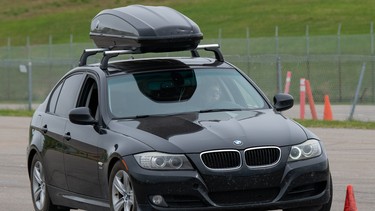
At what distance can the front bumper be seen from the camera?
30.8 feet

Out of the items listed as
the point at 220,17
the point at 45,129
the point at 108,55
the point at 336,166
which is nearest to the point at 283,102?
the point at 108,55

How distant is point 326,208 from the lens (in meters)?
10.0

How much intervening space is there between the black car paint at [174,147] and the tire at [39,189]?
0.47m

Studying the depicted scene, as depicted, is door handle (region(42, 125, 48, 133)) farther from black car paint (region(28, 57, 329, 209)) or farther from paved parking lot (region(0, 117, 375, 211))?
paved parking lot (region(0, 117, 375, 211))

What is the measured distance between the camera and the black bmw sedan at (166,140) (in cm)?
947

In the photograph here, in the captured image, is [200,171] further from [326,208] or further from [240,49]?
[240,49]

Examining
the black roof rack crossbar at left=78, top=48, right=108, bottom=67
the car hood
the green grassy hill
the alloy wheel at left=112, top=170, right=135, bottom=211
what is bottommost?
the green grassy hill

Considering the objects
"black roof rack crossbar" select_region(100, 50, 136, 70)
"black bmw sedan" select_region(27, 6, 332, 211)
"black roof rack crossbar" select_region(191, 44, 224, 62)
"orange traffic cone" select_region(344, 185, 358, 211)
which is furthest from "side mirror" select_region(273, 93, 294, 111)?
"black roof rack crossbar" select_region(100, 50, 136, 70)

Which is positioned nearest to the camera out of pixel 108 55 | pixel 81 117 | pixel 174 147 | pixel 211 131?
pixel 174 147

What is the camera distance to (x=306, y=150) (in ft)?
32.1

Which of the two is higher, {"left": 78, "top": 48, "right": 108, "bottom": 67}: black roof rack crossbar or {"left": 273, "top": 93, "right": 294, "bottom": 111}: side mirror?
{"left": 78, "top": 48, "right": 108, "bottom": 67}: black roof rack crossbar

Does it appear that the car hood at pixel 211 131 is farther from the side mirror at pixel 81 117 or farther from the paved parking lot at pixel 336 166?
the paved parking lot at pixel 336 166

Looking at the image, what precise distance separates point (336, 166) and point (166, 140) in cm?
712

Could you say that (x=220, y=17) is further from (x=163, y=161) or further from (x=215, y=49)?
(x=163, y=161)
